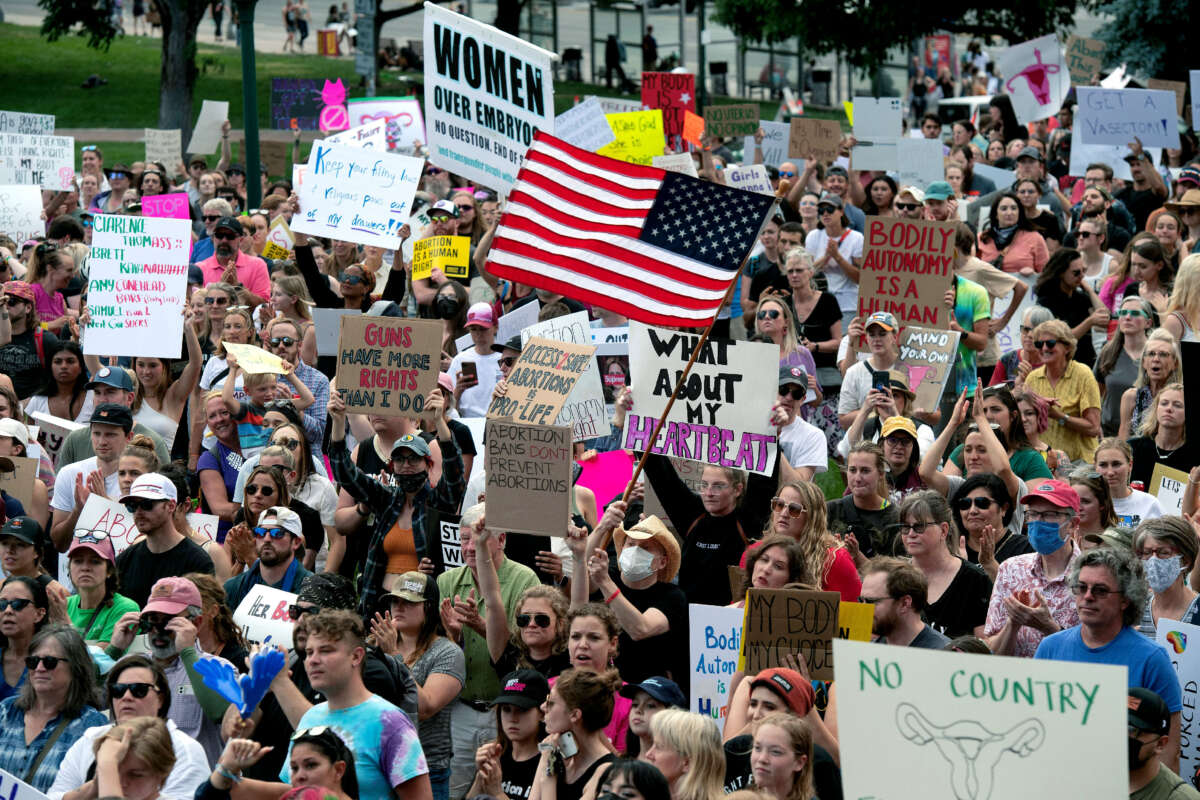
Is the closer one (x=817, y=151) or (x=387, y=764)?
(x=387, y=764)

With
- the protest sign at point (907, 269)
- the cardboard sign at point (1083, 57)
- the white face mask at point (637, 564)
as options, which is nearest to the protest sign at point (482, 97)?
the protest sign at point (907, 269)

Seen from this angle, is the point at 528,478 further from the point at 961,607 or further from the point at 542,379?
the point at 961,607

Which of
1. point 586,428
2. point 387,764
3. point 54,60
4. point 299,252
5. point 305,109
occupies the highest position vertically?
point 54,60

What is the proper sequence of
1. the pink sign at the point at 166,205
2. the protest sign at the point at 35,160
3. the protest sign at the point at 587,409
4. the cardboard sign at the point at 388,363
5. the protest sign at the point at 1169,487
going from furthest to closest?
the protest sign at the point at 35,160 < the pink sign at the point at 166,205 < the protest sign at the point at 587,409 < the cardboard sign at the point at 388,363 < the protest sign at the point at 1169,487

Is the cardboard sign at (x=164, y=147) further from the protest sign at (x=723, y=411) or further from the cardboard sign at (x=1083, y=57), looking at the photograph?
the protest sign at (x=723, y=411)

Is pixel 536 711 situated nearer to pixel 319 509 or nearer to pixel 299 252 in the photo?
pixel 319 509

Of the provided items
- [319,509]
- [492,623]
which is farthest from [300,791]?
[319,509]

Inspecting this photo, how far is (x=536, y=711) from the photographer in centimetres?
691

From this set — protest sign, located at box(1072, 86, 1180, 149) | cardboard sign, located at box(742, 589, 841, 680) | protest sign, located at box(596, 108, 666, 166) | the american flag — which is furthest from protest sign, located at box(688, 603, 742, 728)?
protest sign, located at box(1072, 86, 1180, 149)

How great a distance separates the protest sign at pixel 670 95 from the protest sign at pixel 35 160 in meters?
6.03

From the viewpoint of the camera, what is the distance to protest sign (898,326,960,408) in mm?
10883

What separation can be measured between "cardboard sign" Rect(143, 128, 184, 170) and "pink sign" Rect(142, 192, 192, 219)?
5.81 meters

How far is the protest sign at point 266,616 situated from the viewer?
7.90m

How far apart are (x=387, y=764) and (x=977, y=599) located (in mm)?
2888
